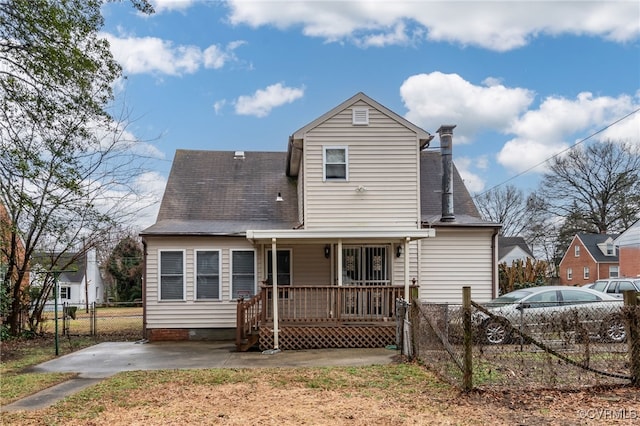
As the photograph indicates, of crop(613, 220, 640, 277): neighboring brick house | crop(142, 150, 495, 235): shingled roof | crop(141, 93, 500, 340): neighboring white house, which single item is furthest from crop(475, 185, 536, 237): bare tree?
crop(141, 93, 500, 340): neighboring white house

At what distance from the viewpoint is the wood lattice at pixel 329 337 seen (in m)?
11.0

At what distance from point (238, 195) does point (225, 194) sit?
0.40 meters

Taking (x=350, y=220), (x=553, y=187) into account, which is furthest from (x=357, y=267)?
(x=553, y=187)

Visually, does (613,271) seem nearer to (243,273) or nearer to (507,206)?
(507,206)

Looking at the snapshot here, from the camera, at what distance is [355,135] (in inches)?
502

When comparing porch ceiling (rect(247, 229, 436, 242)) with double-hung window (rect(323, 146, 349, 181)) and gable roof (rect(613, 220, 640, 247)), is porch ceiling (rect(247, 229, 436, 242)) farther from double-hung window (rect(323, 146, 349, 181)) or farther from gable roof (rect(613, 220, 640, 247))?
gable roof (rect(613, 220, 640, 247))

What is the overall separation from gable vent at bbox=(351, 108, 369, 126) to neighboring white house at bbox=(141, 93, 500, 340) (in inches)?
1.0

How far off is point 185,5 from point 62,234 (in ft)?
22.5

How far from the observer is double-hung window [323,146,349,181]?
12.7 m

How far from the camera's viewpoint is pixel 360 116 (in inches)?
501

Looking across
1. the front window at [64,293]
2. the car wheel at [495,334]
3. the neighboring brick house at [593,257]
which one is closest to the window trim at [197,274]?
the car wheel at [495,334]

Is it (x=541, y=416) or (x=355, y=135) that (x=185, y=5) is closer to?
(x=355, y=135)

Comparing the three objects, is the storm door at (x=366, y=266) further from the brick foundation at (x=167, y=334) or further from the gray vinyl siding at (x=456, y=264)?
the brick foundation at (x=167, y=334)

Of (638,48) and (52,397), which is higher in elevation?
(638,48)
